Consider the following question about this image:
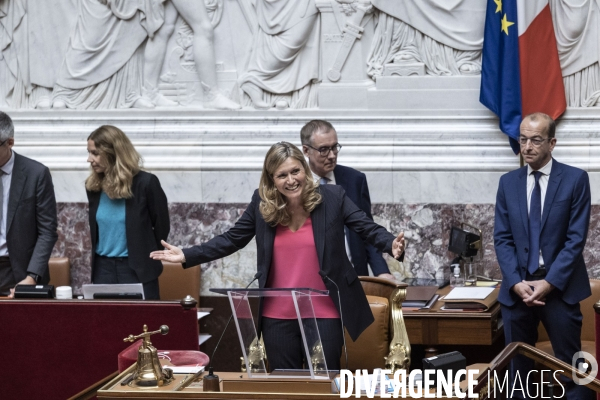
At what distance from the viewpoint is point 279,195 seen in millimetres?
4508

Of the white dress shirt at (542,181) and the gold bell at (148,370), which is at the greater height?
the white dress shirt at (542,181)

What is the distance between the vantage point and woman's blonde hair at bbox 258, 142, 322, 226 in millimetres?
4441

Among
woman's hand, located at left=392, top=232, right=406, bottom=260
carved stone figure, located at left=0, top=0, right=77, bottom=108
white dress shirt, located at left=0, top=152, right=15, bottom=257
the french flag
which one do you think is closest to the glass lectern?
woman's hand, located at left=392, top=232, right=406, bottom=260

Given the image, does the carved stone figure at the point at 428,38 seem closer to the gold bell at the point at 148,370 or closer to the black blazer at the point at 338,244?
the black blazer at the point at 338,244

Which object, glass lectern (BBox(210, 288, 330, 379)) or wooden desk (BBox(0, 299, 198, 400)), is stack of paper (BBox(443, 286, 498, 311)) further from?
glass lectern (BBox(210, 288, 330, 379))

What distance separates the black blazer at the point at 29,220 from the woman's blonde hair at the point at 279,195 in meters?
1.78

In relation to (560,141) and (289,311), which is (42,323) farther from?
(560,141)

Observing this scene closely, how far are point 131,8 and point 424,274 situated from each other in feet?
9.76

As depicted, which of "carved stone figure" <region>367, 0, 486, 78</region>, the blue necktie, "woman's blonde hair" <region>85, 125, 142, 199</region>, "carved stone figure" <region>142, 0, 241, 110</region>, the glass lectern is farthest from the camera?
"carved stone figure" <region>142, 0, 241, 110</region>

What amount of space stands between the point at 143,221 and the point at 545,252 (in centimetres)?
239

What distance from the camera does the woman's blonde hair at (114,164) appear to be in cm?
576

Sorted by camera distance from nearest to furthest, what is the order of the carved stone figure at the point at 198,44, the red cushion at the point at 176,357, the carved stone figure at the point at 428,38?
the red cushion at the point at 176,357 < the carved stone figure at the point at 428,38 < the carved stone figure at the point at 198,44

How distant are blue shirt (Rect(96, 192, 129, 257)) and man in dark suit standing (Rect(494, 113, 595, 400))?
2261mm

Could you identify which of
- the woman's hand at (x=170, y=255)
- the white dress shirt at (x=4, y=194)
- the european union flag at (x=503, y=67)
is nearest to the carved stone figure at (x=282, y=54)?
the european union flag at (x=503, y=67)
